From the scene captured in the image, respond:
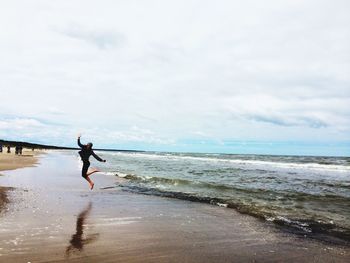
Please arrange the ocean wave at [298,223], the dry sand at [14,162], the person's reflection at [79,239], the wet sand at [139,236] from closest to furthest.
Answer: the wet sand at [139,236] < the person's reflection at [79,239] < the ocean wave at [298,223] < the dry sand at [14,162]

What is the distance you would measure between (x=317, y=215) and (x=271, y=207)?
5.17ft

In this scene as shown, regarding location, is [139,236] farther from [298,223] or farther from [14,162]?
[14,162]

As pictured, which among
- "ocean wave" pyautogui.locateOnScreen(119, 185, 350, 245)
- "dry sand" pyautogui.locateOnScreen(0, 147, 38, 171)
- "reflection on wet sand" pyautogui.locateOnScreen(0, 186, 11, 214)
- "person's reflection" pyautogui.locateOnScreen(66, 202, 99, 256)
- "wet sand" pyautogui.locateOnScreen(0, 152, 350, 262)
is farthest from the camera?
"dry sand" pyautogui.locateOnScreen(0, 147, 38, 171)

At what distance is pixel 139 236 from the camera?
6961 mm

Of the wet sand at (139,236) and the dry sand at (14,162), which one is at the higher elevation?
the dry sand at (14,162)

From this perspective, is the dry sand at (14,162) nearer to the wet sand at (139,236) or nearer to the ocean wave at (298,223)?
the wet sand at (139,236)

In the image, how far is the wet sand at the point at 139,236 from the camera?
5.69 meters

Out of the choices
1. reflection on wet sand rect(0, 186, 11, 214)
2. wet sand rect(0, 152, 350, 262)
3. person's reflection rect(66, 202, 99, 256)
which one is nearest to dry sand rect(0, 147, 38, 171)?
reflection on wet sand rect(0, 186, 11, 214)

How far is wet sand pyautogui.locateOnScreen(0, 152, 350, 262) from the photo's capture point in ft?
18.7

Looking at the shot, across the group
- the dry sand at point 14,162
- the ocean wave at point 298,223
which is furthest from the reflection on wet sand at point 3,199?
the dry sand at point 14,162

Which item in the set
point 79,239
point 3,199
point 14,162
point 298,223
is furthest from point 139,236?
point 14,162

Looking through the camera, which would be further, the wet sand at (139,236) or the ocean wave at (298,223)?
the ocean wave at (298,223)

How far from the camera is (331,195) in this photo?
50.3ft

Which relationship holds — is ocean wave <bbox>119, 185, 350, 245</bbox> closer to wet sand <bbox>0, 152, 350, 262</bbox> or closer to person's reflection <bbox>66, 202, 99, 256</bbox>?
wet sand <bbox>0, 152, 350, 262</bbox>
